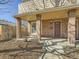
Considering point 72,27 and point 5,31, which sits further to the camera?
point 5,31

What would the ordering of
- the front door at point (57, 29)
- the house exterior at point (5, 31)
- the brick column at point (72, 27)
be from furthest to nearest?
the house exterior at point (5, 31) < the front door at point (57, 29) < the brick column at point (72, 27)

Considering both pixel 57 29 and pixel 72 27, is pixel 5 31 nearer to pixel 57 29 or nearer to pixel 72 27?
pixel 57 29

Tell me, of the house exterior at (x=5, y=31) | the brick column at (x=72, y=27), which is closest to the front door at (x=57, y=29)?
the brick column at (x=72, y=27)

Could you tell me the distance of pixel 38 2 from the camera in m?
19.0

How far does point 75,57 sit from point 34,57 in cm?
244

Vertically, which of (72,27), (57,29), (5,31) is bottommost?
(5,31)

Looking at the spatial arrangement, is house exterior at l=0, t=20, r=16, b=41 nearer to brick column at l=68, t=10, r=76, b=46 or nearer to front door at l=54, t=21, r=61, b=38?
front door at l=54, t=21, r=61, b=38

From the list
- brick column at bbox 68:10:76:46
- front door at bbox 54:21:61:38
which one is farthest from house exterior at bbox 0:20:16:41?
brick column at bbox 68:10:76:46

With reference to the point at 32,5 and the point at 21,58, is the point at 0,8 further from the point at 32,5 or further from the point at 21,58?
the point at 32,5

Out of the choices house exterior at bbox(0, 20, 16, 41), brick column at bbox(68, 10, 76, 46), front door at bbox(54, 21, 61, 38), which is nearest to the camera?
brick column at bbox(68, 10, 76, 46)

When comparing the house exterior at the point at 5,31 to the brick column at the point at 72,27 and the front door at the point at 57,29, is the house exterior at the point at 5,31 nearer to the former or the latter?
the front door at the point at 57,29

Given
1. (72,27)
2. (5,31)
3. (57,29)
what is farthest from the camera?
(5,31)

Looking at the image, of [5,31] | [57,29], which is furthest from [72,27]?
[5,31]

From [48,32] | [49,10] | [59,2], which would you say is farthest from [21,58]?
[59,2]
